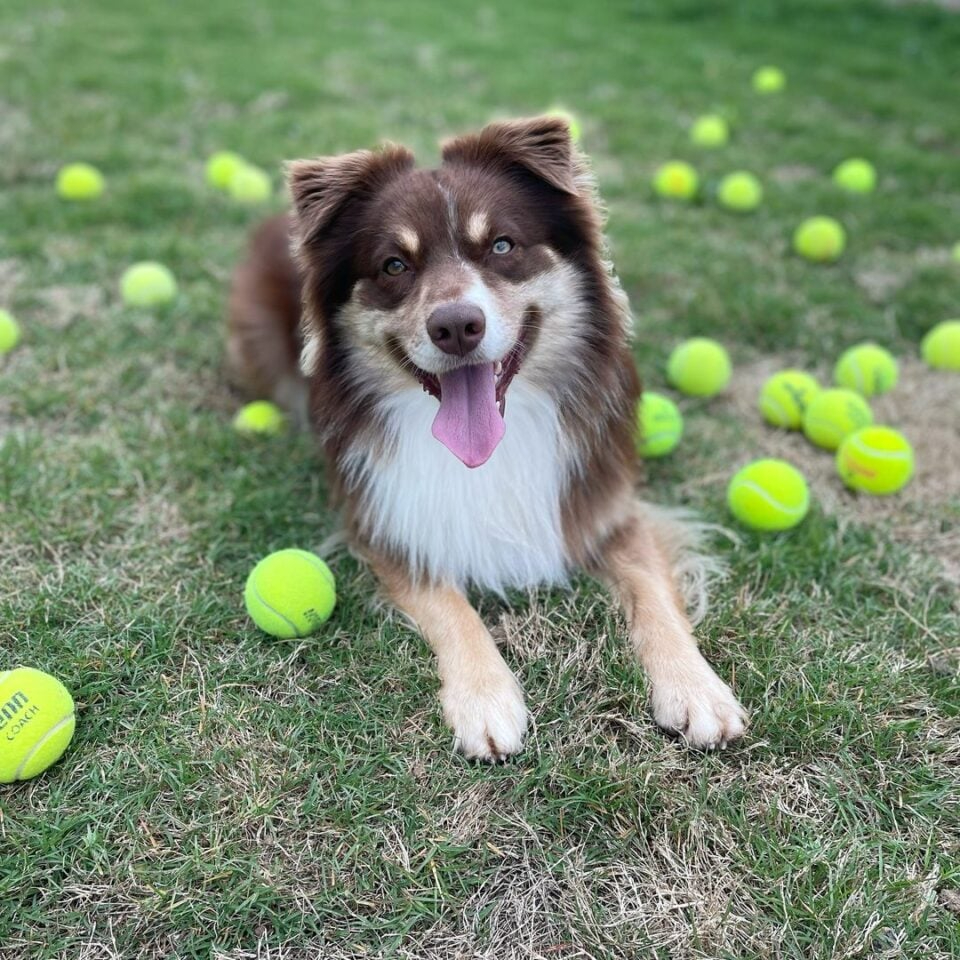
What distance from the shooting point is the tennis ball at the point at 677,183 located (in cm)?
698

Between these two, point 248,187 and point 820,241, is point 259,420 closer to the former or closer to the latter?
point 248,187

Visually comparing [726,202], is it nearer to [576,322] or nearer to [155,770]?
[576,322]

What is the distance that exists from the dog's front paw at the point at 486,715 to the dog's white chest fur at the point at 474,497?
0.55 meters

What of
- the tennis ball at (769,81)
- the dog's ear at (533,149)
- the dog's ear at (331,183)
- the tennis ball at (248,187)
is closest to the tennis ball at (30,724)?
the dog's ear at (331,183)

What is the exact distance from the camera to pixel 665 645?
294 cm

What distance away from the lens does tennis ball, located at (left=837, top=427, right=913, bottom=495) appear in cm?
380

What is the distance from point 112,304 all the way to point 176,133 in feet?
10.9

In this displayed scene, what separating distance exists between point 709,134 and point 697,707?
22.0 feet

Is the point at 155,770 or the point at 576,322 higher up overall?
the point at 576,322

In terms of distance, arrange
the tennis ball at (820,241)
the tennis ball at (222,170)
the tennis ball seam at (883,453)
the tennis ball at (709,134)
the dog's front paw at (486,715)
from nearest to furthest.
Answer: the dog's front paw at (486,715), the tennis ball seam at (883,453), the tennis ball at (820,241), the tennis ball at (222,170), the tennis ball at (709,134)

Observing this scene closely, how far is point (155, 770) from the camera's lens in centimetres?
265

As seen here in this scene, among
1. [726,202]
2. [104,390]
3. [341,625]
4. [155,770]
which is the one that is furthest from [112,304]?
[726,202]

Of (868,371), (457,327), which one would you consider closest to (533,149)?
(457,327)

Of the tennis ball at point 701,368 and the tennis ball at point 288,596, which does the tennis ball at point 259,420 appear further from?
the tennis ball at point 701,368
